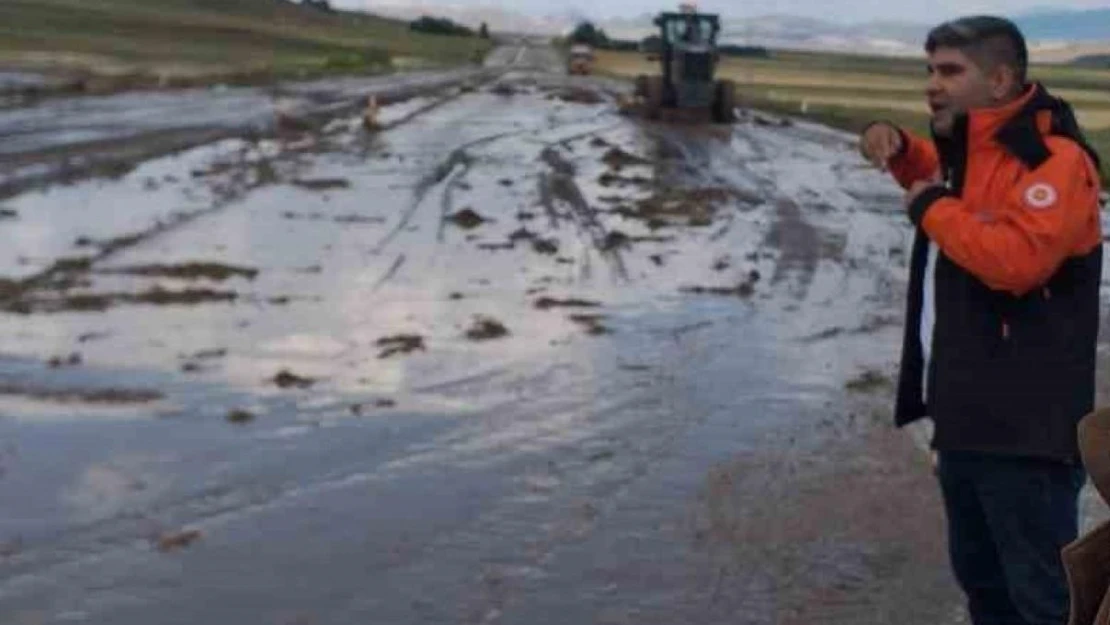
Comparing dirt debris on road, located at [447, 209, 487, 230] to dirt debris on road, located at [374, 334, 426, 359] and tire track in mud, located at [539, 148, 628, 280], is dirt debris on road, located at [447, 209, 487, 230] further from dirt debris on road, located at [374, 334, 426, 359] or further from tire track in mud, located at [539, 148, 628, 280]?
dirt debris on road, located at [374, 334, 426, 359]

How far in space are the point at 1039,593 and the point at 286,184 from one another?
1668cm

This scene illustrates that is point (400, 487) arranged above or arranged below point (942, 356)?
below

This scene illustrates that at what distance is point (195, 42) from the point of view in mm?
65750

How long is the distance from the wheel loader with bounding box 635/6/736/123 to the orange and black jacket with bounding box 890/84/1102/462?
3336cm

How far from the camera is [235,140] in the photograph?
26891 mm

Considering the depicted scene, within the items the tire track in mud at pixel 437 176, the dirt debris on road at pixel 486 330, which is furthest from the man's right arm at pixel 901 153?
the tire track in mud at pixel 437 176

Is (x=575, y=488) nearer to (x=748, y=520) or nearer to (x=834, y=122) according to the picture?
(x=748, y=520)

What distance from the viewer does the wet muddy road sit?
647 cm

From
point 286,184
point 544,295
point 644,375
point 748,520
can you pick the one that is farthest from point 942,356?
point 286,184

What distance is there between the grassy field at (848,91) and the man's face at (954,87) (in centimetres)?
1628

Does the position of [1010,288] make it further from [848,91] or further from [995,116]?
[848,91]

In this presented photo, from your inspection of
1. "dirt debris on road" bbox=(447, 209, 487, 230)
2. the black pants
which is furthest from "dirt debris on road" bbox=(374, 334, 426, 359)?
the black pants

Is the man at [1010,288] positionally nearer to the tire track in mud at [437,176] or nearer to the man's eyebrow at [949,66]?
the man's eyebrow at [949,66]

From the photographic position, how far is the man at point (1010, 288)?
4.18 metres
